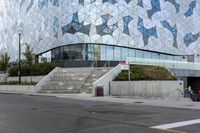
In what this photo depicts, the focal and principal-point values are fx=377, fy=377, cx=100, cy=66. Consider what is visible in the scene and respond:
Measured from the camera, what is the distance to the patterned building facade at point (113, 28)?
194ft

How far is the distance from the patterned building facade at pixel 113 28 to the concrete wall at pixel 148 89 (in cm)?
2225

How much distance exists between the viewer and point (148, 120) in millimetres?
14820

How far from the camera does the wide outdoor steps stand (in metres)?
40.4

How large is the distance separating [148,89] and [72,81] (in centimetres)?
1105

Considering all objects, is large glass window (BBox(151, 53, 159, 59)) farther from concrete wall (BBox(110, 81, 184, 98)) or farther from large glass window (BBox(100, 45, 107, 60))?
concrete wall (BBox(110, 81, 184, 98))

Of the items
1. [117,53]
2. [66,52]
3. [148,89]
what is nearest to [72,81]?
[148,89]

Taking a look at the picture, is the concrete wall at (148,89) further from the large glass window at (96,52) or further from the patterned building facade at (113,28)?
the patterned building facade at (113,28)

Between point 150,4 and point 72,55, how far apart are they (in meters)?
16.2

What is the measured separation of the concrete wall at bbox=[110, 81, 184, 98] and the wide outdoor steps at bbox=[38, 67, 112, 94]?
439 centimetres

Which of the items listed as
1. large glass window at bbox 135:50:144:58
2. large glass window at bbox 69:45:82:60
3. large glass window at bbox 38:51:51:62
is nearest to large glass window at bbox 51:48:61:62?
large glass window at bbox 38:51:51:62

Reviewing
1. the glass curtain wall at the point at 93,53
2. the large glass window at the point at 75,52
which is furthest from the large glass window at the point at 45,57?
the large glass window at the point at 75,52

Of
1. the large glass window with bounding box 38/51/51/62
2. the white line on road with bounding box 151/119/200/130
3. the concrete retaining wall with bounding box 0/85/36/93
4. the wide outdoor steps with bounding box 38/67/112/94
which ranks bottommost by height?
the white line on road with bounding box 151/119/200/130

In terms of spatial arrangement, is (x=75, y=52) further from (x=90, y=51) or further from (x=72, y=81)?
(x=72, y=81)

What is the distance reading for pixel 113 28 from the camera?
59219 millimetres
